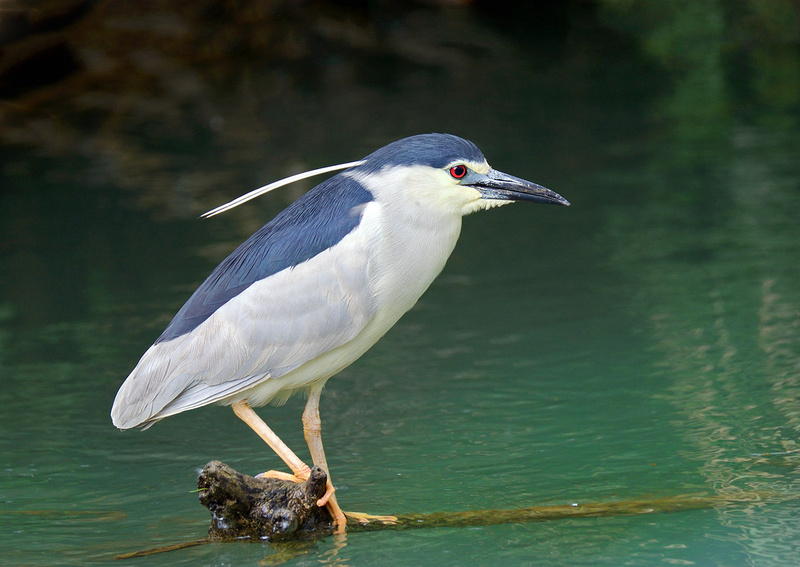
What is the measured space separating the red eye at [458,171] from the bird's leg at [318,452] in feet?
3.64

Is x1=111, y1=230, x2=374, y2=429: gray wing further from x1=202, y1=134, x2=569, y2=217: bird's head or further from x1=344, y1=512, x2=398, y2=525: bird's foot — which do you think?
x1=344, y1=512, x2=398, y2=525: bird's foot

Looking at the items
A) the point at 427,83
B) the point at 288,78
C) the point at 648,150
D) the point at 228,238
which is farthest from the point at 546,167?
the point at 288,78

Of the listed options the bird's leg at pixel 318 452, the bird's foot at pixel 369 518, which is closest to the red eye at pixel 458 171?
the bird's leg at pixel 318 452

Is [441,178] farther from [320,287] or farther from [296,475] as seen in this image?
[296,475]

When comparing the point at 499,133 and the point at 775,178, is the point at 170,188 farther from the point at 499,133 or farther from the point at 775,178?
the point at 775,178

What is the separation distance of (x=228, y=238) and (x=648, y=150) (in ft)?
16.5

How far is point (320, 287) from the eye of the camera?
4.30 meters

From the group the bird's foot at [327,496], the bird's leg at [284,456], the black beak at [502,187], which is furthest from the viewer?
the black beak at [502,187]

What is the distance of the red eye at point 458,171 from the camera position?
4242mm

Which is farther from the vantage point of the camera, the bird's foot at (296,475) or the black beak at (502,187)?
the black beak at (502,187)

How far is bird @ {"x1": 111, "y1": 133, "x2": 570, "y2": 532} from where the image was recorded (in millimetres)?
4223

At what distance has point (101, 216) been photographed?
1027 cm

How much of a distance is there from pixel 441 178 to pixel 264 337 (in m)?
1.00

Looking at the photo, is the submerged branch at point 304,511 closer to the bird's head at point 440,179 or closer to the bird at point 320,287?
the bird at point 320,287
